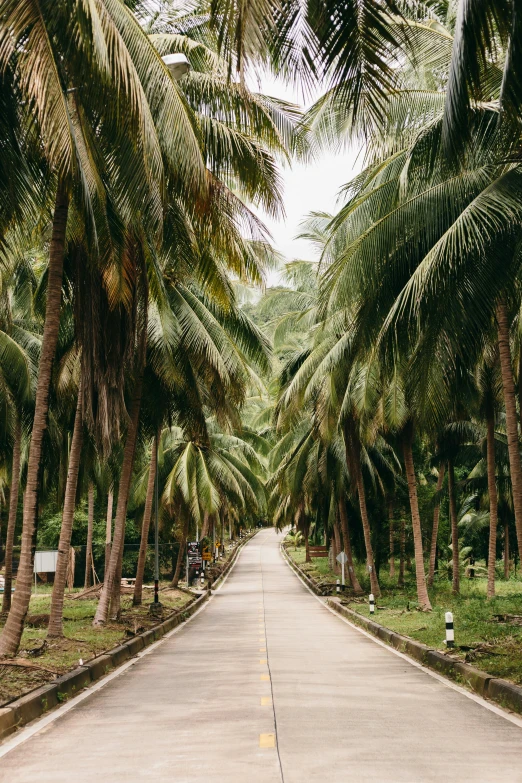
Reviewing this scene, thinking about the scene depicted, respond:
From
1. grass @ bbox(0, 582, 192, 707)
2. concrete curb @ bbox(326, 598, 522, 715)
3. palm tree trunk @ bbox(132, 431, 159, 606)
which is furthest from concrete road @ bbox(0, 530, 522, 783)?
palm tree trunk @ bbox(132, 431, 159, 606)

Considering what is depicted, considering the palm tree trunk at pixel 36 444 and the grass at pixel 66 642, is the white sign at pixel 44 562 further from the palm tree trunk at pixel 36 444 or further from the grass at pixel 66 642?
the palm tree trunk at pixel 36 444

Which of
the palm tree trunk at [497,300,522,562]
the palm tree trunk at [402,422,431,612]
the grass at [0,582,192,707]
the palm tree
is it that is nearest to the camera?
the palm tree

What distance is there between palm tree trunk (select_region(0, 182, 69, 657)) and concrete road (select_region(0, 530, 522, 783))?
1.61m

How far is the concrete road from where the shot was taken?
6.97m

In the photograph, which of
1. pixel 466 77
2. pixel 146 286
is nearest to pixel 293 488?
pixel 146 286

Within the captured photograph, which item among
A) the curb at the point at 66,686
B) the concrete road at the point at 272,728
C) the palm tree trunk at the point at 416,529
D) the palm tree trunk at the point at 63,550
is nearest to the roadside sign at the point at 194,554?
the palm tree trunk at the point at 416,529

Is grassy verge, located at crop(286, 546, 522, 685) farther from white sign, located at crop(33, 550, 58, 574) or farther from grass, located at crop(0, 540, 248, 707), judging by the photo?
white sign, located at crop(33, 550, 58, 574)

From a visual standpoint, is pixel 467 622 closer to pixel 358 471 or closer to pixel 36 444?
pixel 358 471

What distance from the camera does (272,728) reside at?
8781mm

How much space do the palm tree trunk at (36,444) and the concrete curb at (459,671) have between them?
6199mm

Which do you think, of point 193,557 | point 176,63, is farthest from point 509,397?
point 193,557

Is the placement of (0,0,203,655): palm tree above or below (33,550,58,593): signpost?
above

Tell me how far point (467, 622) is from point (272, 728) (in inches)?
479

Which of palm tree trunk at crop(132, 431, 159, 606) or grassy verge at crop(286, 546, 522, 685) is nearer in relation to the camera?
grassy verge at crop(286, 546, 522, 685)
